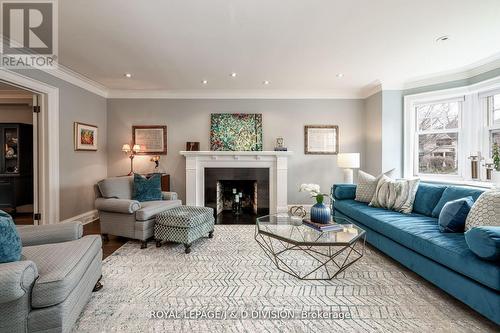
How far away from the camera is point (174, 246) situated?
294 centimetres

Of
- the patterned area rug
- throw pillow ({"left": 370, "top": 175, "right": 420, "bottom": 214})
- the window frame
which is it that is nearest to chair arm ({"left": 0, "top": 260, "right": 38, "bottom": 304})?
the patterned area rug

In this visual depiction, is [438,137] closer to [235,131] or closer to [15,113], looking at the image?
[235,131]

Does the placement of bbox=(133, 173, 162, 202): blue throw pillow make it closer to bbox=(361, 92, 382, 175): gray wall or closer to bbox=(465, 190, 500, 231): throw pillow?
bbox=(465, 190, 500, 231): throw pillow

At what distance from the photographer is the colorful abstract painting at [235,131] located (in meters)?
4.73

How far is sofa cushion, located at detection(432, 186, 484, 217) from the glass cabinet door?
6.96 meters

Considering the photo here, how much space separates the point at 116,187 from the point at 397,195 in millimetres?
3936

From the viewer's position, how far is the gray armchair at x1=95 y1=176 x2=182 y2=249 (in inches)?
113

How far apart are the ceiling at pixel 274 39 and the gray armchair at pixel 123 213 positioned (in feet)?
6.16

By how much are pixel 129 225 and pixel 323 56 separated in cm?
353

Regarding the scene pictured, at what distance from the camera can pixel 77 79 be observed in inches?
151

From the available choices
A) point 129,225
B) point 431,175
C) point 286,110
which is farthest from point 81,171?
point 431,175

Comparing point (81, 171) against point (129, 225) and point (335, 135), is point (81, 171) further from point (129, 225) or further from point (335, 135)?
point (335, 135)

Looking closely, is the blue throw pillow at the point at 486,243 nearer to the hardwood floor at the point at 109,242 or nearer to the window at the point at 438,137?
the window at the point at 438,137

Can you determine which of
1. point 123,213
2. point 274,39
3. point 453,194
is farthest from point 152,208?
point 453,194
